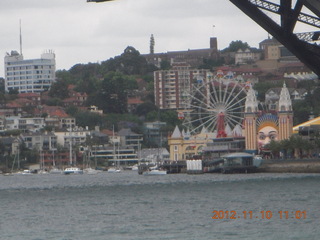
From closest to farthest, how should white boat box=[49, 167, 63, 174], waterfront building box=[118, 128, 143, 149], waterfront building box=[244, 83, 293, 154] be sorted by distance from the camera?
waterfront building box=[244, 83, 293, 154] < white boat box=[49, 167, 63, 174] < waterfront building box=[118, 128, 143, 149]

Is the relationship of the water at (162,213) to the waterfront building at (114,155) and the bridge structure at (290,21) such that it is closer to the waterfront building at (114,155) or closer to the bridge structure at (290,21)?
the bridge structure at (290,21)

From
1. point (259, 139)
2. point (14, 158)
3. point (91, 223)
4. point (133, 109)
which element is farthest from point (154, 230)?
point (133, 109)

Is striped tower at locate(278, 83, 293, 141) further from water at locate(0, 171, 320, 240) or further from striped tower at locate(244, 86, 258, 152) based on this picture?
water at locate(0, 171, 320, 240)

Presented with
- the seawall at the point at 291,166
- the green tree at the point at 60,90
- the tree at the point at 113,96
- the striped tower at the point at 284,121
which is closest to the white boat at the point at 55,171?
the striped tower at the point at 284,121

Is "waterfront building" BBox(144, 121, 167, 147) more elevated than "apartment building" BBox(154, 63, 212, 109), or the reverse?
"apartment building" BBox(154, 63, 212, 109)

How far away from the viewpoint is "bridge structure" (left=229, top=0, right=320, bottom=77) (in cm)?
4450

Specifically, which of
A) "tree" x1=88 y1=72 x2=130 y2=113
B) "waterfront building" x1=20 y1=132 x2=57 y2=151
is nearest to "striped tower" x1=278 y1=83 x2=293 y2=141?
"waterfront building" x1=20 y1=132 x2=57 y2=151

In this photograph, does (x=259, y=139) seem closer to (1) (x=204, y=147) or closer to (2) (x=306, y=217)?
(1) (x=204, y=147)

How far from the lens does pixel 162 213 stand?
45.8m

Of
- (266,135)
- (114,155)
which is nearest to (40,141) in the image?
(114,155)
